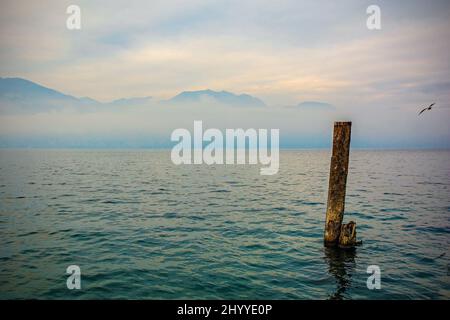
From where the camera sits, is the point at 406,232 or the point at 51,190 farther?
the point at 51,190

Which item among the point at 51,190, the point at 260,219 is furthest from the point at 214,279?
the point at 51,190

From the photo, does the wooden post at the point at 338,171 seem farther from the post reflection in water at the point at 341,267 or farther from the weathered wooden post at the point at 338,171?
the post reflection in water at the point at 341,267

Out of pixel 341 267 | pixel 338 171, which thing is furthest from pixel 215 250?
pixel 338 171

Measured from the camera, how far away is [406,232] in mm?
15953

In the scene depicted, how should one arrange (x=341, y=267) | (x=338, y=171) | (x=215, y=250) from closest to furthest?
1. (x=341, y=267)
2. (x=338, y=171)
3. (x=215, y=250)

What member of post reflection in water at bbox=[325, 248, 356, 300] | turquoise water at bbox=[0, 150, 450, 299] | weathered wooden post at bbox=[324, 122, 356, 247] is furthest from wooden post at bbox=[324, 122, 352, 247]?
turquoise water at bbox=[0, 150, 450, 299]

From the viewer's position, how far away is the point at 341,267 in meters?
11.2

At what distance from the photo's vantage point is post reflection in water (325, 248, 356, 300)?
376 inches

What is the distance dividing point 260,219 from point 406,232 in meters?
7.79

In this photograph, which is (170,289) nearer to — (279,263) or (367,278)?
(279,263)

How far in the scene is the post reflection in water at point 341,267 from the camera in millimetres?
9562

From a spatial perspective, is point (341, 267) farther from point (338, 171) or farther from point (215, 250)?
point (215, 250)

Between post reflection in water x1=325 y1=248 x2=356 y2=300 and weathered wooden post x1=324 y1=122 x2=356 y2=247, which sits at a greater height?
weathered wooden post x1=324 y1=122 x2=356 y2=247

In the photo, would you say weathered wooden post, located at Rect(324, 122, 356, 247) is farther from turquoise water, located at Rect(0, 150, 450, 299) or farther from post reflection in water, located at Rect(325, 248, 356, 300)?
turquoise water, located at Rect(0, 150, 450, 299)
